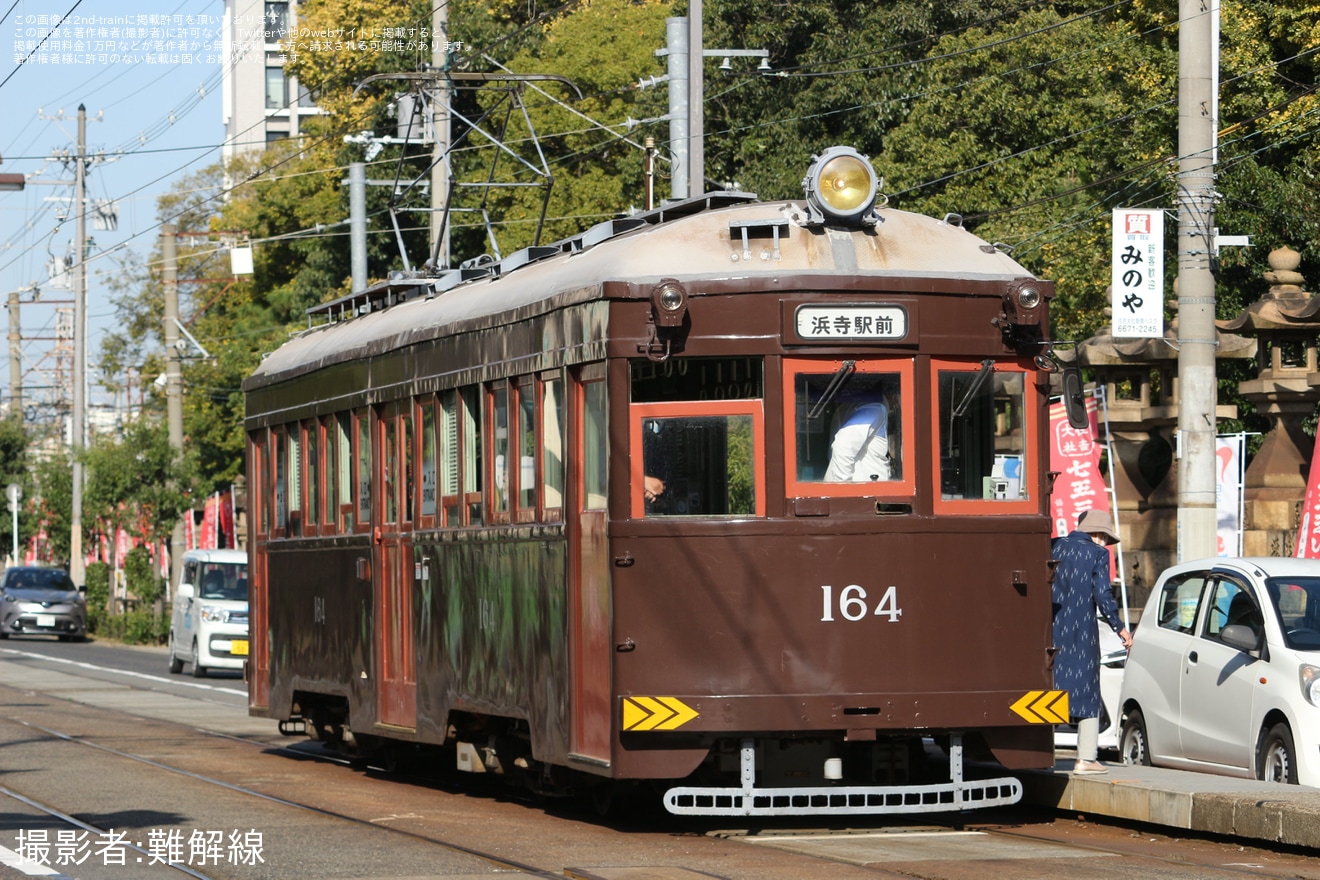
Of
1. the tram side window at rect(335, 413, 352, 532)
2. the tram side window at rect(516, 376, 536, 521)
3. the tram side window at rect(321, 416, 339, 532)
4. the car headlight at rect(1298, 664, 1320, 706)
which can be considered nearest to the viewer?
the tram side window at rect(516, 376, 536, 521)

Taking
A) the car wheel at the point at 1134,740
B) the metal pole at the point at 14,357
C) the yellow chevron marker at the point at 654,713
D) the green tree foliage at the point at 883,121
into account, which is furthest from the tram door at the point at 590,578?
the metal pole at the point at 14,357

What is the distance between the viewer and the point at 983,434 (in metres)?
11.8

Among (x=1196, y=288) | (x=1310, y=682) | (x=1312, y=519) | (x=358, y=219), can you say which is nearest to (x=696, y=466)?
(x=1310, y=682)

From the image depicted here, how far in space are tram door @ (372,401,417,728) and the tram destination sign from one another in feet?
12.9

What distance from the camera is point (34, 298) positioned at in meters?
87.9

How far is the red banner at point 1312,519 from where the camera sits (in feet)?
63.5

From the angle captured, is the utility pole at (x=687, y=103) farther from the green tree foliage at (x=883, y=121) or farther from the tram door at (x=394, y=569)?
the tram door at (x=394, y=569)

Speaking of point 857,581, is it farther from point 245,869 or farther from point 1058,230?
point 1058,230

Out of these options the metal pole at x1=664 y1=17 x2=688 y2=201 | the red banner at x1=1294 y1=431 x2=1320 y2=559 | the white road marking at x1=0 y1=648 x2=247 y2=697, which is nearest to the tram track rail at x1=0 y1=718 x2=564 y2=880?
the metal pole at x1=664 y1=17 x2=688 y2=201

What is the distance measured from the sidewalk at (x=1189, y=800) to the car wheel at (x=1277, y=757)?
49 cm

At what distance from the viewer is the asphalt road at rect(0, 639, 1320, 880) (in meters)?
10.3

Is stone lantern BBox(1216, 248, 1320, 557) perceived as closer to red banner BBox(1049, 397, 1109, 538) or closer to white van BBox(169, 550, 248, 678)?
red banner BBox(1049, 397, 1109, 538)

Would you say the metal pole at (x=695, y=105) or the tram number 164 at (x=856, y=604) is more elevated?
the metal pole at (x=695, y=105)

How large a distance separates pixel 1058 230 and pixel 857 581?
78.4 ft
